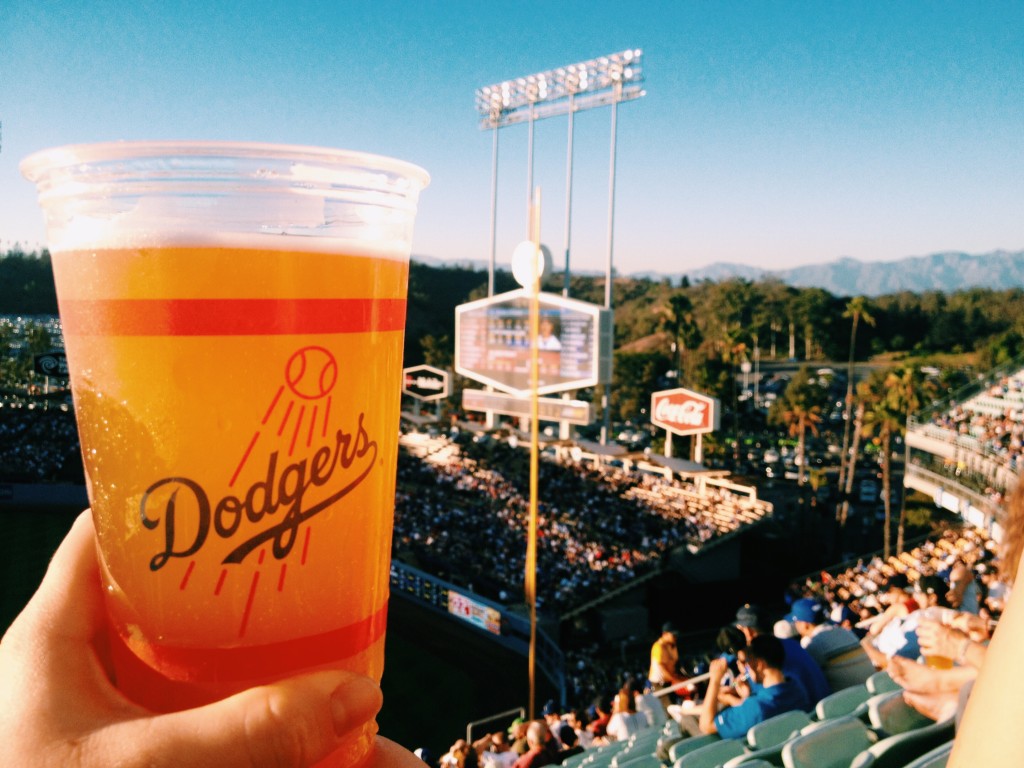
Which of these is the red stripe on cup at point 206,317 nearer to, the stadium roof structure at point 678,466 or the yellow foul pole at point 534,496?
the yellow foul pole at point 534,496

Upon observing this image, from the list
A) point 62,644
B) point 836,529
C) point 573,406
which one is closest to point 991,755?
point 62,644

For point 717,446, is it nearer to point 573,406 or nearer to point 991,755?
point 573,406

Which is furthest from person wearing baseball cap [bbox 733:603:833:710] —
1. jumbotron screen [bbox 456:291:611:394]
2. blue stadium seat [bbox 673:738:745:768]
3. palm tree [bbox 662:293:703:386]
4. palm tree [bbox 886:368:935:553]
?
palm tree [bbox 662:293:703:386]

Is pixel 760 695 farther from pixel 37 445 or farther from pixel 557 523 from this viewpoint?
pixel 37 445

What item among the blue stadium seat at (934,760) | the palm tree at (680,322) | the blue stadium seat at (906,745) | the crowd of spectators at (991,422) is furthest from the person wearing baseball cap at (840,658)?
the palm tree at (680,322)

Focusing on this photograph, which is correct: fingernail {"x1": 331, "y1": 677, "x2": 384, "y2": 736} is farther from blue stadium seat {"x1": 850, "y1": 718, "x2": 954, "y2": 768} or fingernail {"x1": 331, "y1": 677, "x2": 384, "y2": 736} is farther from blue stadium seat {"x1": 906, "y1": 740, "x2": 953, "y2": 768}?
blue stadium seat {"x1": 850, "y1": 718, "x2": 954, "y2": 768}

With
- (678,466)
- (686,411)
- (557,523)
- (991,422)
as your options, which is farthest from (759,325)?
(557,523)

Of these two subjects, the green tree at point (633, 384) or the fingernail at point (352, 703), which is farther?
the green tree at point (633, 384)
